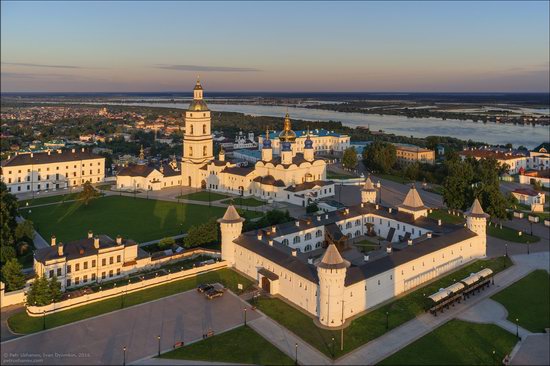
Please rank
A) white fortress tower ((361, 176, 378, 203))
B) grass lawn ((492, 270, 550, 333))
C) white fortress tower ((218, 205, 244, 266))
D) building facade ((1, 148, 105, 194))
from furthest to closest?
building facade ((1, 148, 105, 194))
white fortress tower ((361, 176, 378, 203))
white fortress tower ((218, 205, 244, 266))
grass lawn ((492, 270, 550, 333))

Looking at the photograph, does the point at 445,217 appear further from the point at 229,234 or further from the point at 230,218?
the point at 229,234

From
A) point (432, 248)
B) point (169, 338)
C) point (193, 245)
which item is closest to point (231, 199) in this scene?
point (193, 245)

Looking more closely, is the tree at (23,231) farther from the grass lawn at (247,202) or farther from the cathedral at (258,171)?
the cathedral at (258,171)

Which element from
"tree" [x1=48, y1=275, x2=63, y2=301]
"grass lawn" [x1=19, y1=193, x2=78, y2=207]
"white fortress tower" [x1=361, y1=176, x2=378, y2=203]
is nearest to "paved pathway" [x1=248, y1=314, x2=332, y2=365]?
"tree" [x1=48, y1=275, x2=63, y2=301]

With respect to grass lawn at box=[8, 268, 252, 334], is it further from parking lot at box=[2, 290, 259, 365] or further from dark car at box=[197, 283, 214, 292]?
dark car at box=[197, 283, 214, 292]

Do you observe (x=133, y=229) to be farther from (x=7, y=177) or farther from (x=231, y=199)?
(x=7, y=177)

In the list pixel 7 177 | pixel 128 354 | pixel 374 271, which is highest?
pixel 7 177

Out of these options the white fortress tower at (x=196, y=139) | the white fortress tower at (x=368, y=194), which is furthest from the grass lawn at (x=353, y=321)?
the white fortress tower at (x=196, y=139)
